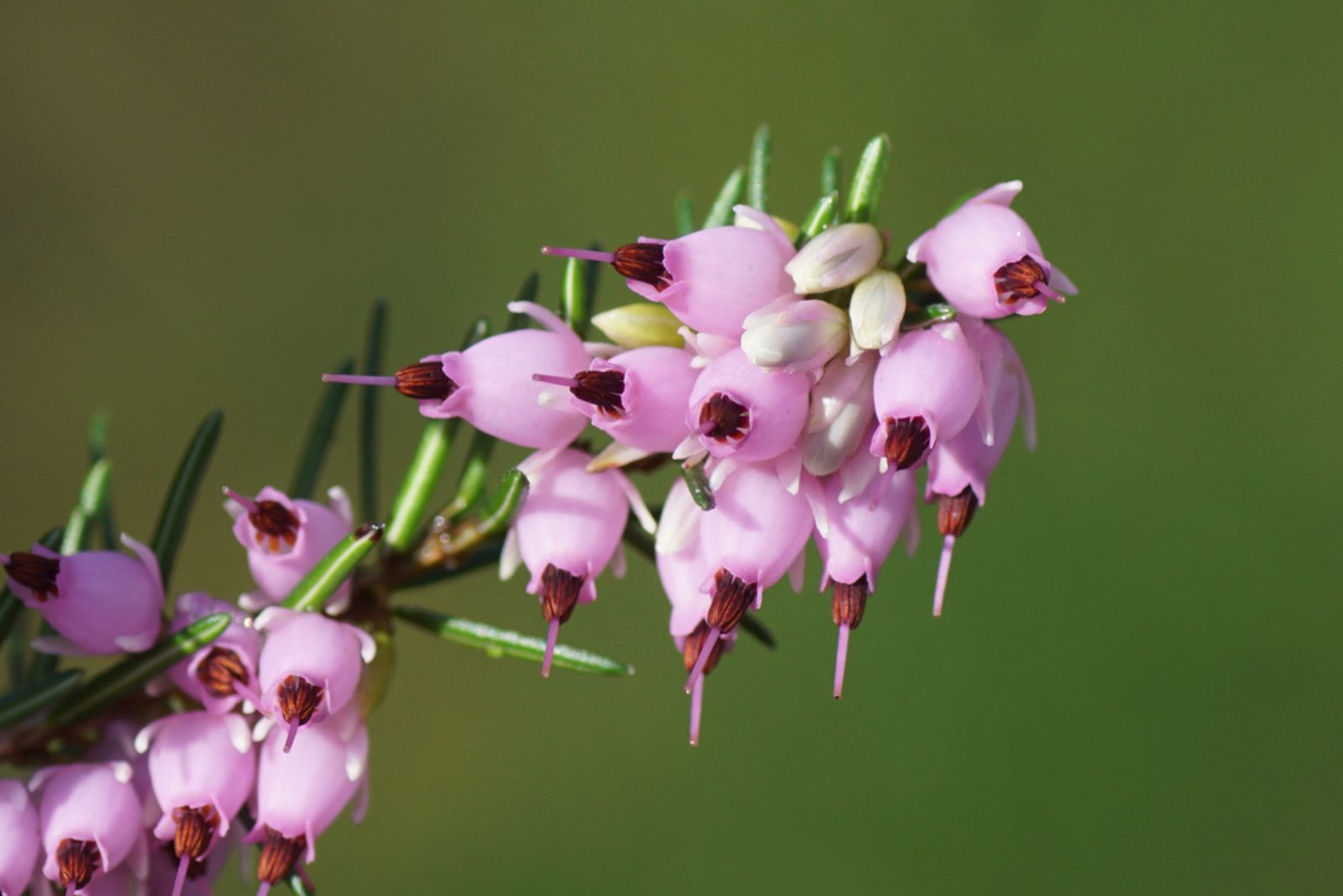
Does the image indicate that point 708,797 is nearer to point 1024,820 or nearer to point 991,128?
point 1024,820

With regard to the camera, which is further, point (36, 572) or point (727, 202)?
point (727, 202)

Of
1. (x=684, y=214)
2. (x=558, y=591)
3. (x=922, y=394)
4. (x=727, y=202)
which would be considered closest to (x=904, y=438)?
(x=922, y=394)

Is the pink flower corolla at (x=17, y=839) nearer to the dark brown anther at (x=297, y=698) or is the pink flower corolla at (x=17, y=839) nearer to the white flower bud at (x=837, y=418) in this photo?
the dark brown anther at (x=297, y=698)

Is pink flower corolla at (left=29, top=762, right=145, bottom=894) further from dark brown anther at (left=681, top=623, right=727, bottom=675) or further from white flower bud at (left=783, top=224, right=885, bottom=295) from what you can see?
white flower bud at (left=783, top=224, right=885, bottom=295)

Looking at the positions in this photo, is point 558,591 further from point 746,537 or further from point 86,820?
point 86,820

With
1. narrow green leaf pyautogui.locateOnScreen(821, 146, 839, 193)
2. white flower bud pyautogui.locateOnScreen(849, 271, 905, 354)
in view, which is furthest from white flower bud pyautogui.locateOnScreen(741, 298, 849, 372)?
narrow green leaf pyautogui.locateOnScreen(821, 146, 839, 193)

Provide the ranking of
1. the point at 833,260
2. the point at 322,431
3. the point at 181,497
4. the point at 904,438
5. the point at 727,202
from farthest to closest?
the point at 322,431, the point at 181,497, the point at 727,202, the point at 833,260, the point at 904,438
